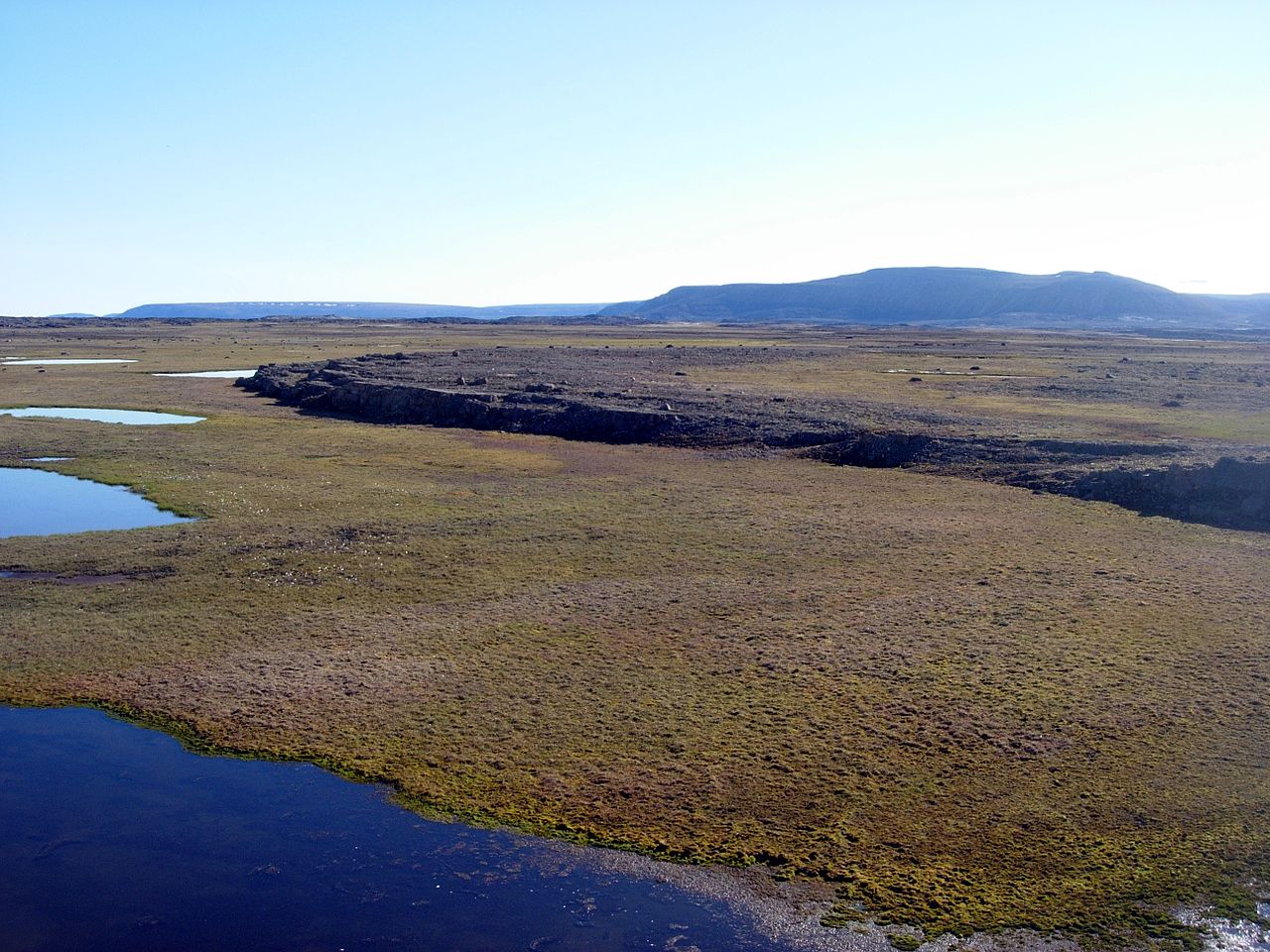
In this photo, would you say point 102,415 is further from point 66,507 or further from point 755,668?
point 755,668

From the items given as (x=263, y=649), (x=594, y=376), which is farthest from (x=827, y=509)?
(x=594, y=376)

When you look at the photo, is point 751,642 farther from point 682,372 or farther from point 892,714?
point 682,372

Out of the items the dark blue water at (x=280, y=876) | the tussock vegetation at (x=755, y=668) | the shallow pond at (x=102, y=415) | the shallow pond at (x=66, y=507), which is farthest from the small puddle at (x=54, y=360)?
the dark blue water at (x=280, y=876)

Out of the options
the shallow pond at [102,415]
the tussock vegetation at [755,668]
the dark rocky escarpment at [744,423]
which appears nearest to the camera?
the tussock vegetation at [755,668]

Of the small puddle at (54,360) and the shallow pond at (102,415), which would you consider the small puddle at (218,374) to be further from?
the shallow pond at (102,415)

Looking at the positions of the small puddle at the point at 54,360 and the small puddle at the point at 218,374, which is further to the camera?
the small puddle at the point at 54,360

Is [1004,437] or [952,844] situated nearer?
[952,844]

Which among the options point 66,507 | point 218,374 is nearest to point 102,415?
point 218,374
